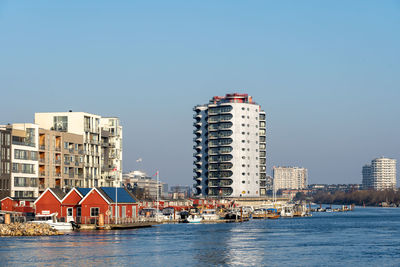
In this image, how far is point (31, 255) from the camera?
291 ft

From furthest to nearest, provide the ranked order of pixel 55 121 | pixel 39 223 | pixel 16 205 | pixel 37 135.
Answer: pixel 55 121
pixel 37 135
pixel 16 205
pixel 39 223

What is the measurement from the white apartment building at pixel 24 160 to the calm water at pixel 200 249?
1685 inches

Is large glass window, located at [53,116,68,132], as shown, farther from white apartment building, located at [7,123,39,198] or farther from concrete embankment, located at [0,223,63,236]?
concrete embankment, located at [0,223,63,236]

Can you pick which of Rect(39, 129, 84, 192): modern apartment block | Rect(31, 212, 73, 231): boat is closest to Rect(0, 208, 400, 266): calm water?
Rect(31, 212, 73, 231): boat

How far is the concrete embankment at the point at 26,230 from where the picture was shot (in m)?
124

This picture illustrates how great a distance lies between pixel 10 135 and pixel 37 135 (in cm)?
1243

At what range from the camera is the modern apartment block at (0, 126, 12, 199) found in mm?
160000

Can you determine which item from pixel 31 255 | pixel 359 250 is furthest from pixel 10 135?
pixel 359 250

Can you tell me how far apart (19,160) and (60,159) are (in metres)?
19.1

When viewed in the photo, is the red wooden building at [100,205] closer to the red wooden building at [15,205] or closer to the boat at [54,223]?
the boat at [54,223]

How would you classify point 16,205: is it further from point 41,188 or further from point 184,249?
point 184,249

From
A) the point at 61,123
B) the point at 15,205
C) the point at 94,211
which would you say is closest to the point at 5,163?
the point at 15,205

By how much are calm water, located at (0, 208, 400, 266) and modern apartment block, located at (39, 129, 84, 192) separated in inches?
2115

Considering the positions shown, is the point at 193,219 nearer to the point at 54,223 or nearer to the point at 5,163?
the point at 5,163
